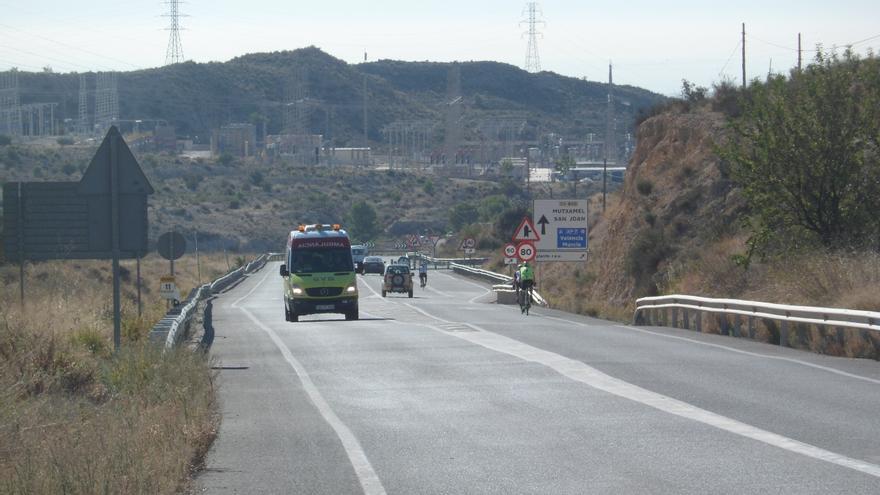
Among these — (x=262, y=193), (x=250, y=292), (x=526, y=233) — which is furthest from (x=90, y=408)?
(x=262, y=193)

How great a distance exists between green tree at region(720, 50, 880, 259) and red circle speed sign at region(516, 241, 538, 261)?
536 inches

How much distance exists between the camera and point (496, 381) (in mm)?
15016

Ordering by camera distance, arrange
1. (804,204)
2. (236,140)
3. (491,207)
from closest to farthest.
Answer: (804,204) → (491,207) → (236,140)

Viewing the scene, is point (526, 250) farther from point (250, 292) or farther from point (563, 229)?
point (250, 292)

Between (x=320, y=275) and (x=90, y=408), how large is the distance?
19.5 metres

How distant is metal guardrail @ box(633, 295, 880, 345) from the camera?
18.2 metres

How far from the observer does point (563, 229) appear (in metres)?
45.5

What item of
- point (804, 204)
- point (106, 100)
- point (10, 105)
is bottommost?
point (804, 204)

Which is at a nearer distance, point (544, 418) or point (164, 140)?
point (544, 418)

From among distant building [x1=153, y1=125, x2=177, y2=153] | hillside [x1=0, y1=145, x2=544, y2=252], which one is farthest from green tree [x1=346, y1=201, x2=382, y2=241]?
distant building [x1=153, y1=125, x2=177, y2=153]

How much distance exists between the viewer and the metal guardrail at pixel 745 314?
18188 millimetres

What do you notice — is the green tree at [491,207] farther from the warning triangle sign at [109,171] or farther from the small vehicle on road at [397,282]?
the warning triangle sign at [109,171]

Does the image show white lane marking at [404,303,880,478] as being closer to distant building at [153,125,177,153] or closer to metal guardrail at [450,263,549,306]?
metal guardrail at [450,263,549,306]

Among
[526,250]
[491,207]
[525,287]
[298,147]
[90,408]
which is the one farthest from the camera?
[298,147]
